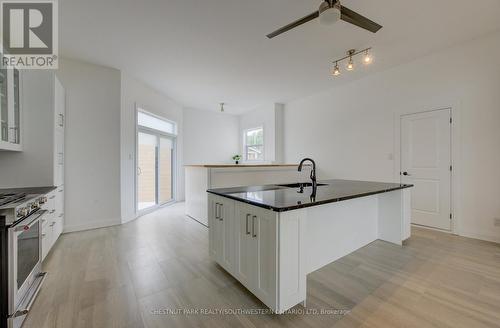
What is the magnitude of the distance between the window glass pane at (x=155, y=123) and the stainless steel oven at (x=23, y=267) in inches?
122

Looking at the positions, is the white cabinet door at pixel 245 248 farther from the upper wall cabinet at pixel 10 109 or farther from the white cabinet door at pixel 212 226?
the upper wall cabinet at pixel 10 109

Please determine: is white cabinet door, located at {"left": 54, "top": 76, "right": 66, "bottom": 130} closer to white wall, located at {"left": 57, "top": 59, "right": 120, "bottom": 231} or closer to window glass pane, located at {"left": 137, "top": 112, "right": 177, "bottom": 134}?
white wall, located at {"left": 57, "top": 59, "right": 120, "bottom": 231}

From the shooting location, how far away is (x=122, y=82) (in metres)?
3.92

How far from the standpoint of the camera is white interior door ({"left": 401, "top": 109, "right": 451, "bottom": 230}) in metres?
3.36

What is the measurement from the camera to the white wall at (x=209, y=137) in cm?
661

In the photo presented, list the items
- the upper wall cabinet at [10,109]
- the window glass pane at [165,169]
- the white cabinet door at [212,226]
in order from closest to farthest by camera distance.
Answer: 1. the upper wall cabinet at [10,109]
2. the white cabinet door at [212,226]
3. the window glass pane at [165,169]

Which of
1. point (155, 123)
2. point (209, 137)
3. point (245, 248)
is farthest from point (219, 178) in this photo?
point (209, 137)

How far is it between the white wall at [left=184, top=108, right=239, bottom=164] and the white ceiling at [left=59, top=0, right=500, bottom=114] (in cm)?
234

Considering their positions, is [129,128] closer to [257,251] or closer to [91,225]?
[91,225]

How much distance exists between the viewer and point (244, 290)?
191 centimetres

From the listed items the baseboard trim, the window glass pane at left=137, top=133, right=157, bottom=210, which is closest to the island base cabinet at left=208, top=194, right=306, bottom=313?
the baseboard trim

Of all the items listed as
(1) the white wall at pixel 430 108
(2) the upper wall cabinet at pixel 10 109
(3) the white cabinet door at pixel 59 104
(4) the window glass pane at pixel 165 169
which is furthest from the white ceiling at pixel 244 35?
(4) the window glass pane at pixel 165 169

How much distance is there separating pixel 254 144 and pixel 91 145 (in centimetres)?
463

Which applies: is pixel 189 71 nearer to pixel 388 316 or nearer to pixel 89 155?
pixel 89 155
